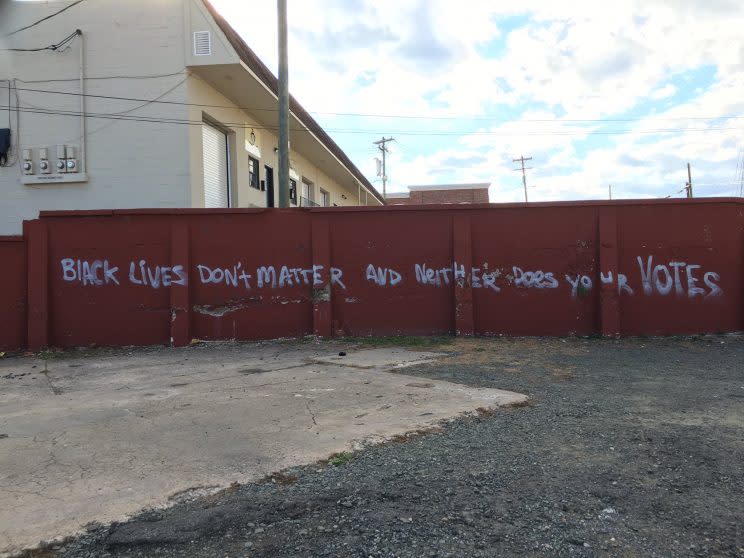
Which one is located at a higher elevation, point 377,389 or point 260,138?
point 260,138

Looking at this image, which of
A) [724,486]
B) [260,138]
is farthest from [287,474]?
[260,138]

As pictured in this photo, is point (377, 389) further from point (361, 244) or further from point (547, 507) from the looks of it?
point (361, 244)

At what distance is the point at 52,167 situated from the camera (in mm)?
12797

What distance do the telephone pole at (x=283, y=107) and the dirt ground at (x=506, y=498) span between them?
8.25 m

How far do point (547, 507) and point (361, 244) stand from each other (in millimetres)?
6936

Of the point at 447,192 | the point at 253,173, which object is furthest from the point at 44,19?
the point at 447,192

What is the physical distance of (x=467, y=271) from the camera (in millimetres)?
9320

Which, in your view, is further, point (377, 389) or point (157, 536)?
point (377, 389)

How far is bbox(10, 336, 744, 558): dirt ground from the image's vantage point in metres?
2.57

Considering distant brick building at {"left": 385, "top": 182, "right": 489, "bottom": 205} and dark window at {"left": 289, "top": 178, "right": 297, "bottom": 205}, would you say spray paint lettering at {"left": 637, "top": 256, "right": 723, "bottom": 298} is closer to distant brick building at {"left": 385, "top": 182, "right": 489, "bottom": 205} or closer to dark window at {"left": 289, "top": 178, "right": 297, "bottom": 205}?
dark window at {"left": 289, "top": 178, "right": 297, "bottom": 205}

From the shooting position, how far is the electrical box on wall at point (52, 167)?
12695 mm

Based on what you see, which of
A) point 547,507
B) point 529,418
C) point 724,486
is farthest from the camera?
point 529,418

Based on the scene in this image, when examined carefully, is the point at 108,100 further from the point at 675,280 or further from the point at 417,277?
the point at 675,280

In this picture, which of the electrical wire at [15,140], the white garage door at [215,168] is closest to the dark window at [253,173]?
the white garage door at [215,168]
